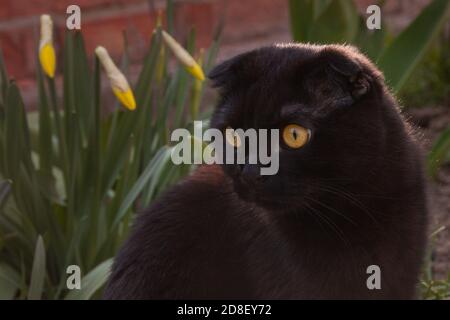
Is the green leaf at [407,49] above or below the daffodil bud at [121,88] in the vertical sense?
above

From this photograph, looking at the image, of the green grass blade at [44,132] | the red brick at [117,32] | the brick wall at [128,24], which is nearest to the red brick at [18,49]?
the brick wall at [128,24]

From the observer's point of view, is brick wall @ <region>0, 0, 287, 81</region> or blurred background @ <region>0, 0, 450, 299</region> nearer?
blurred background @ <region>0, 0, 450, 299</region>

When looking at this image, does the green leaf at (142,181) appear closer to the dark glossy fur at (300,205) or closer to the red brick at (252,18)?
the dark glossy fur at (300,205)

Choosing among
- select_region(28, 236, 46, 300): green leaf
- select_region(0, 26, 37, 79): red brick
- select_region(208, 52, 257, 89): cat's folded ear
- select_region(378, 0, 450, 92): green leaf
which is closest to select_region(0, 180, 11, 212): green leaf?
select_region(28, 236, 46, 300): green leaf

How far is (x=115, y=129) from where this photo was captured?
218 cm

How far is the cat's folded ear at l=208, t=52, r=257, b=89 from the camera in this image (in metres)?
1.58

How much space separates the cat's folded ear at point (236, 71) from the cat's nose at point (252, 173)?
0.51 feet

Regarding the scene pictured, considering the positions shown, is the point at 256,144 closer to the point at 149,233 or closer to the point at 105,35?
the point at 149,233

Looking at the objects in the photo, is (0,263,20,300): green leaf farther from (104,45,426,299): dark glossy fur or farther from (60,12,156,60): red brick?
(60,12,156,60): red brick

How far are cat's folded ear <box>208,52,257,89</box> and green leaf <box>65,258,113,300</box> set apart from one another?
57 centimetres

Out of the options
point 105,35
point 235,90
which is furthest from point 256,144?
point 105,35

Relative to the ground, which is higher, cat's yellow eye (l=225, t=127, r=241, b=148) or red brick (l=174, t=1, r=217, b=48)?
red brick (l=174, t=1, r=217, b=48)

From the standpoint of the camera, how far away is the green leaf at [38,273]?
1912mm
